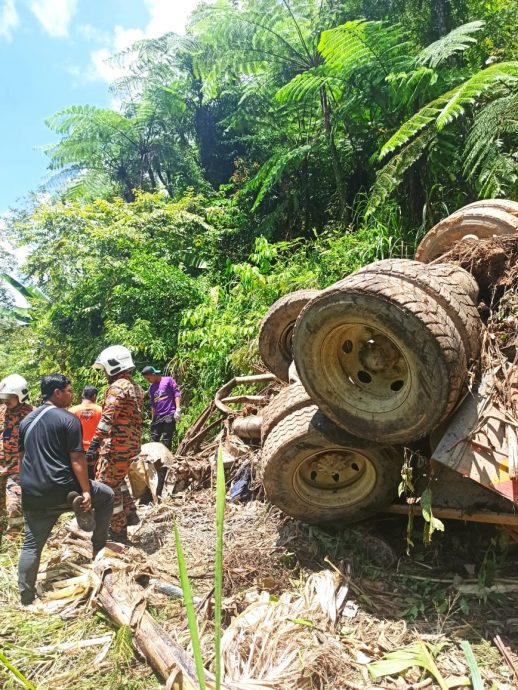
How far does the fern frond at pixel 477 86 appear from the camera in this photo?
614 cm

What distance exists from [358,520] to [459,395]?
1.18 metres

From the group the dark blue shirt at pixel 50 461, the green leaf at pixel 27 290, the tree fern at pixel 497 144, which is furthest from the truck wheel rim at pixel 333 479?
the green leaf at pixel 27 290

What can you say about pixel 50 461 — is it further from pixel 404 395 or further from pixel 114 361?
pixel 404 395

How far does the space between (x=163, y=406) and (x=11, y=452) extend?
2135 millimetres

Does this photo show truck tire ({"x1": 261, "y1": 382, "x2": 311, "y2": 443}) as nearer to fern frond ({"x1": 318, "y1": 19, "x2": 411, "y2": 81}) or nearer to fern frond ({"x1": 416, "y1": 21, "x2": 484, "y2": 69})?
fern frond ({"x1": 416, "y1": 21, "x2": 484, "y2": 69})

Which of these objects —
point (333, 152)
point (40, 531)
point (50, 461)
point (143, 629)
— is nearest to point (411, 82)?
point (333, 152)

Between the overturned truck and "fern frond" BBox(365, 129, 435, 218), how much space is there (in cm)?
316

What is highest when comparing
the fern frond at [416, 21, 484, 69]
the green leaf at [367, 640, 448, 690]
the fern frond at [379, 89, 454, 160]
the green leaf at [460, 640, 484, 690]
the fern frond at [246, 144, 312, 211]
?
the fern frond at [416, 21, 484, 69]

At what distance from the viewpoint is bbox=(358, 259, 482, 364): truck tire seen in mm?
2916

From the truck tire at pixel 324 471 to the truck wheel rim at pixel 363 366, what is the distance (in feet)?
0.88

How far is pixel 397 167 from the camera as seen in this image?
23.0 ft

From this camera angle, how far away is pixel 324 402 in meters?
3.20

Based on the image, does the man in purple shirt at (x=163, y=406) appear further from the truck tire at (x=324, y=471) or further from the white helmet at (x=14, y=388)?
the truck tire at (x=324, y=471)

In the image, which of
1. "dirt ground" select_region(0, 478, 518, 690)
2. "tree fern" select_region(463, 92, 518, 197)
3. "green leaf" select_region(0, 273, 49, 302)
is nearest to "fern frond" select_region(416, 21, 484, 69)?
"tree fern" select_region(463, 92, 518, 197)
